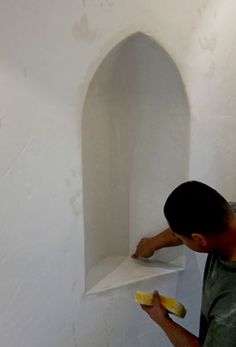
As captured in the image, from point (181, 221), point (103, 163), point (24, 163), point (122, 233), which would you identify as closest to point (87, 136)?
point (103, 163)

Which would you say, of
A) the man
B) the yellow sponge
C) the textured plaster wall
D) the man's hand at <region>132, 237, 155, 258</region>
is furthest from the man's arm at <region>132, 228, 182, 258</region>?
the man

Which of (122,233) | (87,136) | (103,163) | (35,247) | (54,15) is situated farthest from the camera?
(122,233)

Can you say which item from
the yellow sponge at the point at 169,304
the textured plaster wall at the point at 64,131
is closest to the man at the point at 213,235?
the yellow sponge at the point at 169,304

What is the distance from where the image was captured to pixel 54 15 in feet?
3.55

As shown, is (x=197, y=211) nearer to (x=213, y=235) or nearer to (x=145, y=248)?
(x=213, y=235)

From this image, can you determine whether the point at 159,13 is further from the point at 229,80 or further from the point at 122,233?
the point at 122,233

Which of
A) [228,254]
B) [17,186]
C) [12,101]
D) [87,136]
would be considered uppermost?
[12,101]

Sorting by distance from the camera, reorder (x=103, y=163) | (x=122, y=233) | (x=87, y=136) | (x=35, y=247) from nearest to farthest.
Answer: (x=35, y=247)
(x=87, y=136)
(x=103, y=163)
(x=122, y=233)

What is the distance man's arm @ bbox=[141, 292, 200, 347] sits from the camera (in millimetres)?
1085

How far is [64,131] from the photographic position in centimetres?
116

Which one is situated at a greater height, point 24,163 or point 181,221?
point 24,163

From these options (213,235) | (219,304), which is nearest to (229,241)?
(213,235)

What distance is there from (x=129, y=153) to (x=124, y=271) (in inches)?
17.6

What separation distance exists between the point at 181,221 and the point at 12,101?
0.53m
